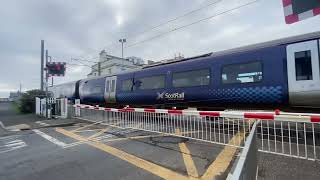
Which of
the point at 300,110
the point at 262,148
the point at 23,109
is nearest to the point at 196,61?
the point at 300,110

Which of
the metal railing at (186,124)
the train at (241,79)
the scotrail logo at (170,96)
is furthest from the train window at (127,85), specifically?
the metal railing at (186,124)

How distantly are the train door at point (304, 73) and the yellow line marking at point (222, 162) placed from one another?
357 cm

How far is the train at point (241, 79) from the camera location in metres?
8.48

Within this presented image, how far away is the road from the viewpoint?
4.36 m

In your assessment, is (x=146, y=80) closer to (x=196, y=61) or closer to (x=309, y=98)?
(x=196, y=61)

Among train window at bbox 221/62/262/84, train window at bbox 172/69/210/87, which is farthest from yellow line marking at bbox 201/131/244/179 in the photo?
train window at bbox 172/69/210/87

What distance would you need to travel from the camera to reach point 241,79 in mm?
10273

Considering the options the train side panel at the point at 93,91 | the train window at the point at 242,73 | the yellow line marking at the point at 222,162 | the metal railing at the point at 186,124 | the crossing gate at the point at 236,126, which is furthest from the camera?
the train side panel at the point at 93,91

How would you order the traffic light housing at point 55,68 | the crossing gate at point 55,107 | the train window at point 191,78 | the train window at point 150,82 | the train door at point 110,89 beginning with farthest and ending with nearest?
the traffic light housing at point 55,68, the train door at point 110,89, the crossing gate at point 55,107, the train window at point 150,82, the train window at point 191,78

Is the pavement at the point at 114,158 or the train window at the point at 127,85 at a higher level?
the train window at the point at 127,85

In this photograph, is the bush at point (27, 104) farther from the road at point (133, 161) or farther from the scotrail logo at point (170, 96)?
the road at point (133, 161)

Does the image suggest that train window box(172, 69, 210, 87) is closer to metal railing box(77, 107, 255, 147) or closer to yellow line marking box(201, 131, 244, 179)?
metal railing box(77, 107, 255, 147)

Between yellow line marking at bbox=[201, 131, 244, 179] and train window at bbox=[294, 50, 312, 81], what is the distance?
12.7ft

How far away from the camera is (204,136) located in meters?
7.34
